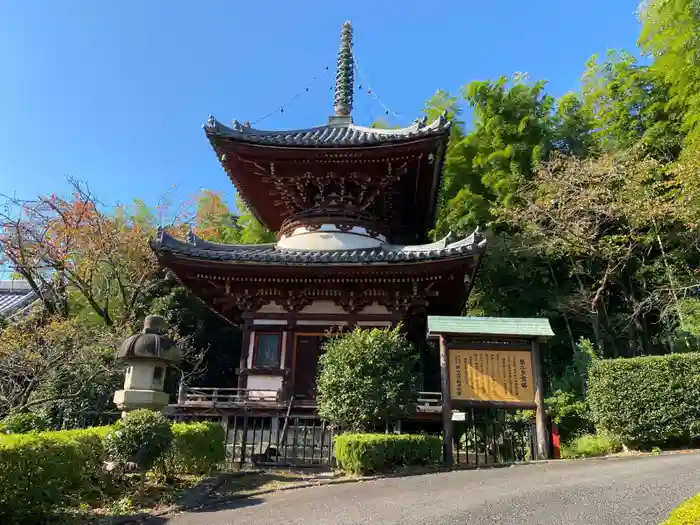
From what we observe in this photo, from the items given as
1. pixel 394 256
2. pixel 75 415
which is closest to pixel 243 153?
pixel 394 256

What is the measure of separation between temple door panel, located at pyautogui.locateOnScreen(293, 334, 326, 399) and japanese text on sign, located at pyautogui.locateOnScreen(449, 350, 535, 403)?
3785mm

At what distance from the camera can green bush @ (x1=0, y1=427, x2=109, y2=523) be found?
14.7 ft

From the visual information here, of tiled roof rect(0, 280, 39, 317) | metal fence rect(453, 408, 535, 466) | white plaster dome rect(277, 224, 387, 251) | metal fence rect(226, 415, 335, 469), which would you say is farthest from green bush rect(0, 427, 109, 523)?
tiled roof rect(0, 280, 39, 317)

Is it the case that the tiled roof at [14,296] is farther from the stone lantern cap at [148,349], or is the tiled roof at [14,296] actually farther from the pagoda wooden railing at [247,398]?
the stone lantern cap at [148,349]

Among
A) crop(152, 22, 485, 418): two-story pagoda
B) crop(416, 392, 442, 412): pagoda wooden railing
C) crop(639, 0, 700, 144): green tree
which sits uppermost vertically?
crop(639, 0, 700, 144): green tree

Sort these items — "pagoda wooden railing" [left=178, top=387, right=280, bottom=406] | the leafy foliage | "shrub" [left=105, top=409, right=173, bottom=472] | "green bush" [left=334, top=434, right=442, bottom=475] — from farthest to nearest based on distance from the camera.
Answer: the leafy foliage, "pagoda wooden railing" [left=178, top=387, right=280, bottom=406], "green bush" [left=334, top=434, right=442, bottom=475], "shrub" [left=105, top=409, right=173, bottom=472]

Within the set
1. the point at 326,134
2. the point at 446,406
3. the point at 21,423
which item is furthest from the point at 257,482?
the point at 326,134

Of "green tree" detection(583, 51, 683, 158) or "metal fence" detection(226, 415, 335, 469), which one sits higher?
"green tree" detection(583, 51, 683, 158)

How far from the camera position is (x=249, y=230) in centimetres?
2347

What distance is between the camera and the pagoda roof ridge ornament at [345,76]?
1688cm

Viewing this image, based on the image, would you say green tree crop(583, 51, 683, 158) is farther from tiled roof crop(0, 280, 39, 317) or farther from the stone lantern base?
tiled roof crop(0, 280, 39, 317)

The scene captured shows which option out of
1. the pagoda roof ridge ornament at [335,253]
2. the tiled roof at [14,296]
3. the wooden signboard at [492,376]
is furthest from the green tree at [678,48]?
the tiled roof at [14,296]

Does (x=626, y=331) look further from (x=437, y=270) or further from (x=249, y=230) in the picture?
(x=249, y=230)

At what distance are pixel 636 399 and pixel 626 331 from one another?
26.1 feet
